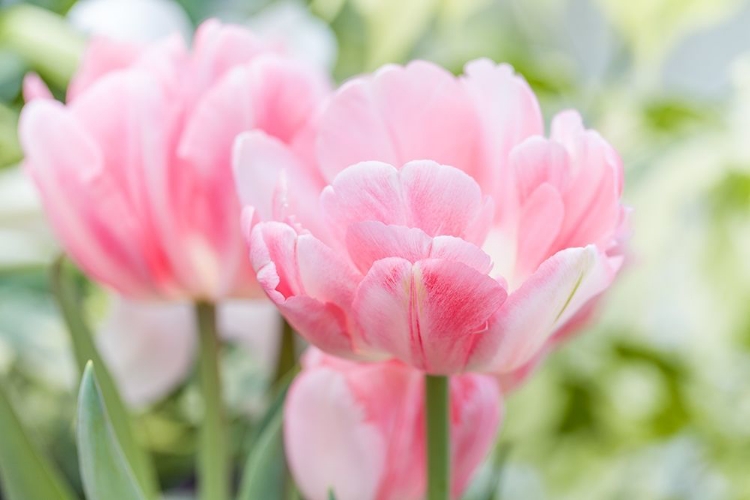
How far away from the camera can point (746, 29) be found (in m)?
0.79

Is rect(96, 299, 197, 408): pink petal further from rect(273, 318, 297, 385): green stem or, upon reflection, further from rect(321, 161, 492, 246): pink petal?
rect(321, 161, 492, 246): pink petal

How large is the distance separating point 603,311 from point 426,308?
0.22 meters

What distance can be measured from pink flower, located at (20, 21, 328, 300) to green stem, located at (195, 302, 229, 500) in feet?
0.04

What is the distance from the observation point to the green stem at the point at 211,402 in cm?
21

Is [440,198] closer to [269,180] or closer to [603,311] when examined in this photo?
[269,180]

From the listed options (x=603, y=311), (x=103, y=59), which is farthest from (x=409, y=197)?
(x=603, y=311)

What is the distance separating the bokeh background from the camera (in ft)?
1.18

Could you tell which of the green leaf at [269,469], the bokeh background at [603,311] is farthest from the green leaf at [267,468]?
the bokeh background at [603,311]

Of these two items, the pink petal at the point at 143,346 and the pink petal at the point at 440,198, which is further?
the pink petal at the point at 143,346

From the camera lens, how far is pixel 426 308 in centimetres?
14

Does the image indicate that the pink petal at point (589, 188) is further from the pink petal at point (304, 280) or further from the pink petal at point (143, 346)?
the pink petal at point (143, 346)

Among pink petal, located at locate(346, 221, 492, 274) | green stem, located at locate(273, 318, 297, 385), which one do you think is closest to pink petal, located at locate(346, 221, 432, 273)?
pink petal, located at locate(346, 221, 492, 274)

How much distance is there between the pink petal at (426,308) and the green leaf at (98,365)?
0.08 meters

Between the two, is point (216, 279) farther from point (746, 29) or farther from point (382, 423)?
point (746, 29)
